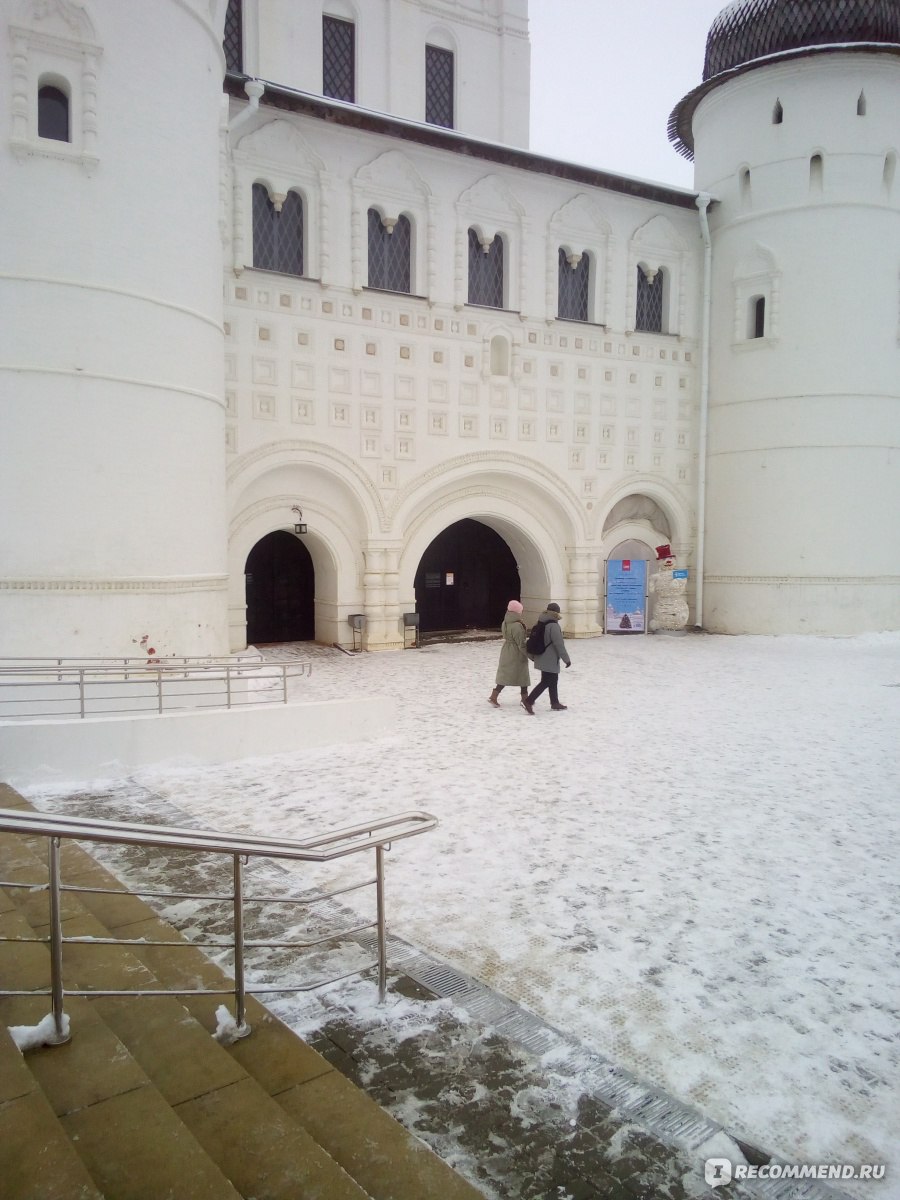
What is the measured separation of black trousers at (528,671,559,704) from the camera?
33.7 feet

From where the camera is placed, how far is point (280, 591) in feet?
53.5

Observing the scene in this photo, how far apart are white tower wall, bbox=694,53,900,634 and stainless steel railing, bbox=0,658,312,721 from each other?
11.7m

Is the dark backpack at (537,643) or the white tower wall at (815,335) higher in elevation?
the white tower wall at (815,335)

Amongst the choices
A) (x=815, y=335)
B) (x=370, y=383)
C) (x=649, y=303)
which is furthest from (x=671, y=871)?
(x=649, y=303)

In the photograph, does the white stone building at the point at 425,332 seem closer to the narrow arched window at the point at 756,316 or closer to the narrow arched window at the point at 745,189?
the narrow arched window at the point at 745,189

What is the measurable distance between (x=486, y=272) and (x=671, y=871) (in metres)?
13.5

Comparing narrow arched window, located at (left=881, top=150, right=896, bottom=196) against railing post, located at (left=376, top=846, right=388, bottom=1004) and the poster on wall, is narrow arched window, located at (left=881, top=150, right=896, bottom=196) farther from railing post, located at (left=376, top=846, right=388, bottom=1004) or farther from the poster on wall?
railing post, located at (left=376, top=846, right=388, bottom=1004)

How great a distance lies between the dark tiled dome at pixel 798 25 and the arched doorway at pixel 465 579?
10.7m

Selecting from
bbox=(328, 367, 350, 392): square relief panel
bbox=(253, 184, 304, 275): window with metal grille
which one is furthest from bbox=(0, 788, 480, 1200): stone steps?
bbox=(253, 184, 304, 275): window with metal grille

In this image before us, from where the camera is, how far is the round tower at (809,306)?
16.7 metres

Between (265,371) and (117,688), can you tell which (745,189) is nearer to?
(265,371)

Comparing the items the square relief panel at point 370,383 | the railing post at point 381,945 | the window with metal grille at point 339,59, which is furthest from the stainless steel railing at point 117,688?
the window with metal grille at point 339,59

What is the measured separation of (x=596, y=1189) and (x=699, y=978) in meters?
1.61

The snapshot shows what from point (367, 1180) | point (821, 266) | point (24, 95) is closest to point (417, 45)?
point (821, 266)
